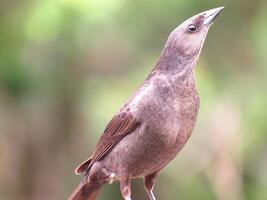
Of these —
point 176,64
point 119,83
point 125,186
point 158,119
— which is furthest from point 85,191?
point 119,83

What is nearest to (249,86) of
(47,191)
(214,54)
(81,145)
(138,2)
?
(214,54)

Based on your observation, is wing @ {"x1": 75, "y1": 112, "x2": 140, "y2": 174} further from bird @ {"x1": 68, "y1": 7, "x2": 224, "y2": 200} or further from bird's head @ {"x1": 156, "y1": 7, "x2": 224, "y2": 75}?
bird's head @ {"x1": 156, "y1": 7, "x2": 224, "y2": 75}

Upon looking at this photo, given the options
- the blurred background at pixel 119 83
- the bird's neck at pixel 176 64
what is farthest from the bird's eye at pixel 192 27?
the blurred background at pixel 119 83

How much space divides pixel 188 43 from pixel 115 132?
612 mm

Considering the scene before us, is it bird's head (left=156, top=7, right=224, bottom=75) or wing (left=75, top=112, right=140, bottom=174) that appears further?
wing (left=75, top=112, right=140, bottom=174)

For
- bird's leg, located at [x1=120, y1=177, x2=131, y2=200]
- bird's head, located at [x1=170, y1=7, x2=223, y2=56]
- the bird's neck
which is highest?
bird's head, located at [x1=170, y1=7, x2=223, y2=56]

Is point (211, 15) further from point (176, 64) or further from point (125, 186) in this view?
point (125, 186)

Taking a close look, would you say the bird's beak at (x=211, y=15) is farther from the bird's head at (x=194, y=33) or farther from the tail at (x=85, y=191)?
the tail at (x=85, y=191)

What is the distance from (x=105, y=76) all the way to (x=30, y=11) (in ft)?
3.35

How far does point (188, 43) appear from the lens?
4.39m

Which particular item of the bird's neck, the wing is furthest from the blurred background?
the bird's neck

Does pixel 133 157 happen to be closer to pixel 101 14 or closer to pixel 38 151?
pixel 101 14

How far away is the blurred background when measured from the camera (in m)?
7.18

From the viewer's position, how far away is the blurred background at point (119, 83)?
7176 millimetres
